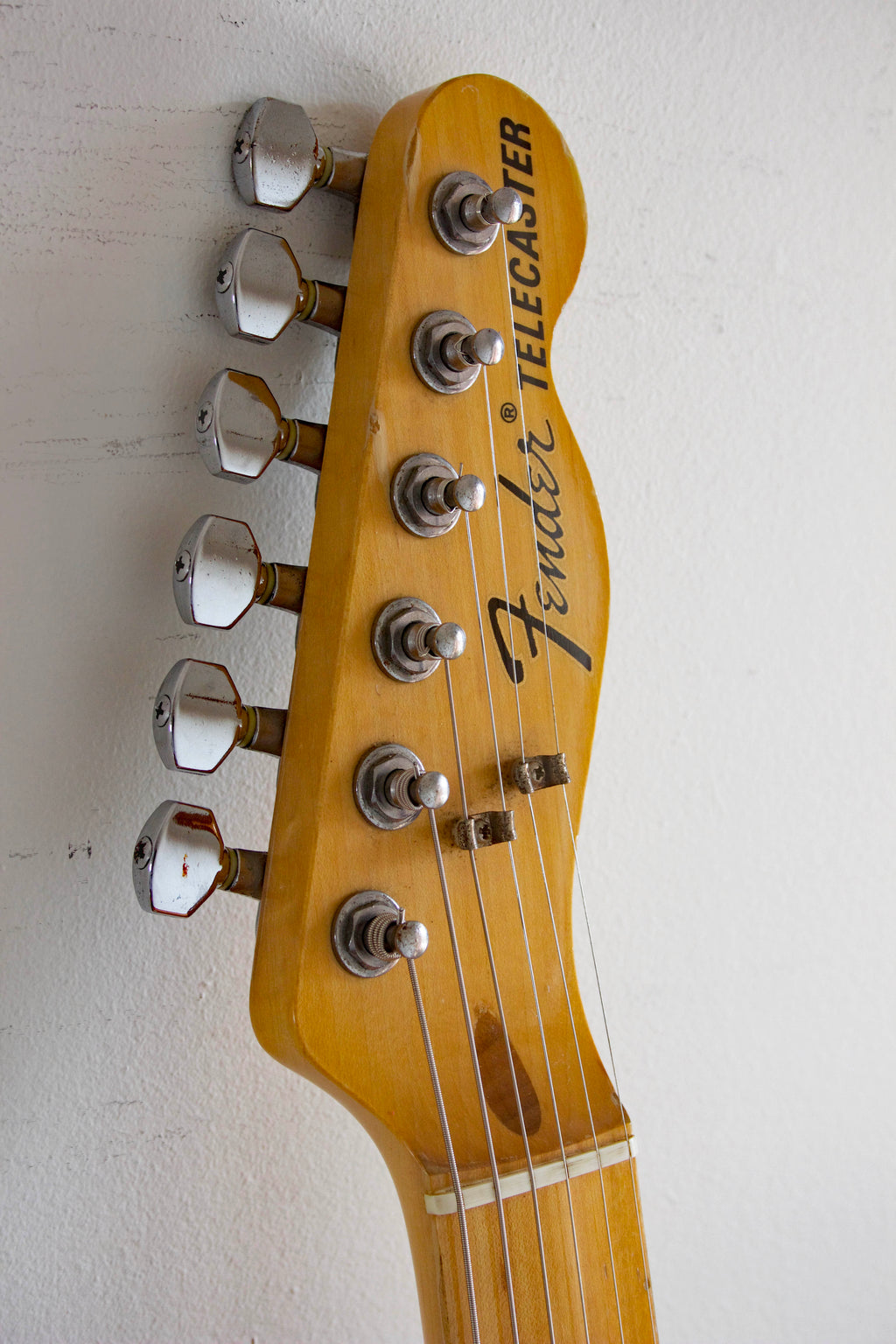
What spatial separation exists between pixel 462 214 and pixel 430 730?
0.27 meters

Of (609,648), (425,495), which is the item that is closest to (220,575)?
(425,495)

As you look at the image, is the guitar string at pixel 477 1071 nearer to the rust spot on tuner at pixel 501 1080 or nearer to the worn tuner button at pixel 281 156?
the rust spot on tuner at pixel 501 1080

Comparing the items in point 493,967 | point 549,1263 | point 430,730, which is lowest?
point 549,1263

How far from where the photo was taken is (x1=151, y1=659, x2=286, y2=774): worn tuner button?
19.9 inches

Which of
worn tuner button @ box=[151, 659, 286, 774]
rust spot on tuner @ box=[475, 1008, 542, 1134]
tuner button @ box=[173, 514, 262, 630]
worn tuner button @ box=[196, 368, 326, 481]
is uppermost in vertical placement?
worn tuner button @ box=[196, 368, 326, 481]

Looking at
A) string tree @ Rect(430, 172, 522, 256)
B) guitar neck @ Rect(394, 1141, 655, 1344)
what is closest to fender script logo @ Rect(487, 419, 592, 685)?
string tree @ Rect(430, 172, 522, 256)

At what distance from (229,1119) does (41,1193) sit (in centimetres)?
11

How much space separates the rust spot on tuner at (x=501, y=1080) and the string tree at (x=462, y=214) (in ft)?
1.36

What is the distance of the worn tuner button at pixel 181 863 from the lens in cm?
51

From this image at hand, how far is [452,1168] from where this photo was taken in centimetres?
50

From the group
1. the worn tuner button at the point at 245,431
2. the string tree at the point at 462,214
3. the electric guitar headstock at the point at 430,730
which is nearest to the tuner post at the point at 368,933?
the electric guitar headstock at the point at 430,730

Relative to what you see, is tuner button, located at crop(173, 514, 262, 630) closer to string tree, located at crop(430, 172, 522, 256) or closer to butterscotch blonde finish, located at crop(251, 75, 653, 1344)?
butterscotch blonde finish, located at crop(251, 75, 653, 1344)

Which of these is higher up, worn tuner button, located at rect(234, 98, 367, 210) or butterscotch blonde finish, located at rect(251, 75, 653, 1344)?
worn tuner button, located at rect(234, 98, 367, 210)

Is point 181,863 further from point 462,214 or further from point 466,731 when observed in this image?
point 462,214
